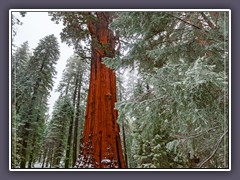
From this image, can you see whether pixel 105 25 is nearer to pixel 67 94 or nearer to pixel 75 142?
pixel 67 94

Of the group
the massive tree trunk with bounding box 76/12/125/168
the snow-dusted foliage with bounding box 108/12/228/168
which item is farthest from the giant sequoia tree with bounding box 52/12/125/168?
the snow-dusted foliage with bounding box 108/12/228/168

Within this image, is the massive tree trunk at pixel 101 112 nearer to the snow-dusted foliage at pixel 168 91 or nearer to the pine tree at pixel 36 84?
the snow-dusted foliage at pixel 168 91

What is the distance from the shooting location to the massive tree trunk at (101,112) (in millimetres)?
2641

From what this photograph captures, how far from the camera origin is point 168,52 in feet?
8.87

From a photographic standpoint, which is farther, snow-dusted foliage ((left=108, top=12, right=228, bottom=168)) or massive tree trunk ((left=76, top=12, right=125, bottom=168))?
massive tree trunk ((left=76, top=12, right=125, bottom=168))

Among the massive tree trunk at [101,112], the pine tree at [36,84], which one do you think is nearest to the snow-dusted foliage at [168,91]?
the massive tree trunk at [101,112]

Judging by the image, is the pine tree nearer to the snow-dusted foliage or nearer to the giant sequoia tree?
the giant sequoia tree

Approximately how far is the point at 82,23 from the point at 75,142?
113 centimetres

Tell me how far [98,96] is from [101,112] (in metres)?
0.15

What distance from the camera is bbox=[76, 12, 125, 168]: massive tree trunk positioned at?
8.66 feet

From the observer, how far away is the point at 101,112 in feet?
9.05

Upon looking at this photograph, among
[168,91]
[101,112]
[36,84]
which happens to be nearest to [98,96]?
[101,112]

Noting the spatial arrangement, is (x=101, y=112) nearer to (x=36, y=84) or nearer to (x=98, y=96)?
(x=98, y=96)
